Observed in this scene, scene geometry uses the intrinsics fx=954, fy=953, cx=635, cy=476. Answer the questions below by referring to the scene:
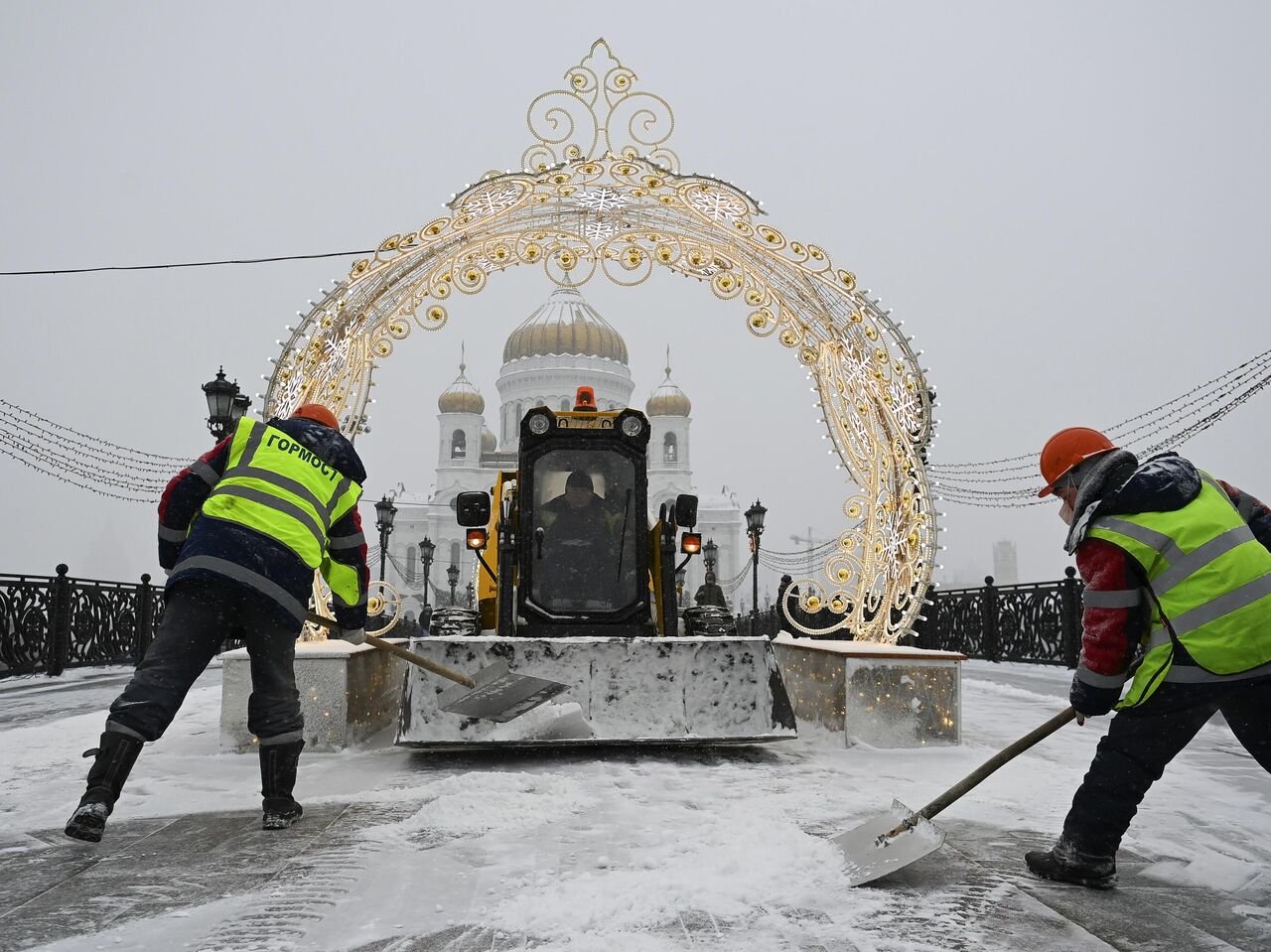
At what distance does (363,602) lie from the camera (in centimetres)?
458

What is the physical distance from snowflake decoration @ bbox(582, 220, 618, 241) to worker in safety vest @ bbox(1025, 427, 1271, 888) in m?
5.28

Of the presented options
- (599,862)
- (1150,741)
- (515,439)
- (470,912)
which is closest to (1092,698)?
(1150,741)

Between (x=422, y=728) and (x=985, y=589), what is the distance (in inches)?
513

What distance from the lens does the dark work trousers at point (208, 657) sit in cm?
385

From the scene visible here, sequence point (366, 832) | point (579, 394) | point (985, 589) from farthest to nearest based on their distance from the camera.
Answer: point (985, 589), point (579, 394), point (366, 832)

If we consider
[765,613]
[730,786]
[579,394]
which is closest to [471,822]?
[730,786]

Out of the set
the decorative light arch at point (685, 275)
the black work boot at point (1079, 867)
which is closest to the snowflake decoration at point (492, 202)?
the decorative light arch at point (685, 275)

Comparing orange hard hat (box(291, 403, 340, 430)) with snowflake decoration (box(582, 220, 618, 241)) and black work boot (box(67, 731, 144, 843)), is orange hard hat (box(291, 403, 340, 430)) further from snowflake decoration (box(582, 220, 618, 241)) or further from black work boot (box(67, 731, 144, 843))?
snowflake decoration (box(582, 220, 618, 241))

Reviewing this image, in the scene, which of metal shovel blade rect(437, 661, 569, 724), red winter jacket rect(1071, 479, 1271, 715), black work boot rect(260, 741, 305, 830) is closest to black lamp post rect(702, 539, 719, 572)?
metal shovel blade rect(437, 661, 569, 724)

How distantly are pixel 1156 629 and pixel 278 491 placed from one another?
3.46 meters

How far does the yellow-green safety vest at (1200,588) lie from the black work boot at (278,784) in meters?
3.31

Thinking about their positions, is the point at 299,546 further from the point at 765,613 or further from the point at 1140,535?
the point at 765,613

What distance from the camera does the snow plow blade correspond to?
5699 millimetres

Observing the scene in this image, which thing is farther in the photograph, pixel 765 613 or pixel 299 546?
pixel 765 613
